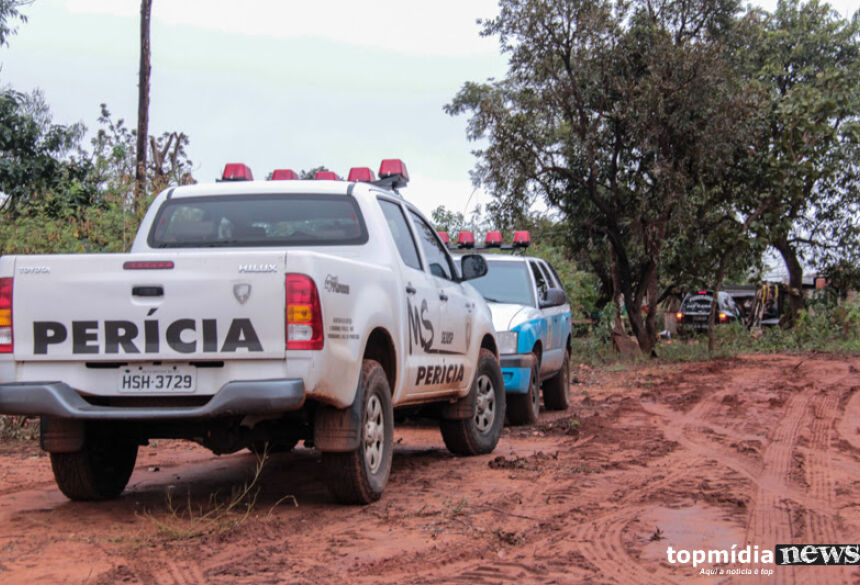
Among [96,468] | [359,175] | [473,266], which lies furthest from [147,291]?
[473,266]

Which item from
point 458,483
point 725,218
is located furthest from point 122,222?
point 725,218

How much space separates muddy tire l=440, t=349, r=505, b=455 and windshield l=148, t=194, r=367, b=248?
79.2 inches

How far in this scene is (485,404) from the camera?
828 centimetres

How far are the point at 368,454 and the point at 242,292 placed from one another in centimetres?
142

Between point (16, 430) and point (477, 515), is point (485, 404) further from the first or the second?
point (16, 430)

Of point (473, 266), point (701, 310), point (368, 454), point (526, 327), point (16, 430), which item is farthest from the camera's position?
point (701, 310)

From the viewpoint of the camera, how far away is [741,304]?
36188 mm

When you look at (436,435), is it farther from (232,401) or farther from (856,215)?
(856,215)

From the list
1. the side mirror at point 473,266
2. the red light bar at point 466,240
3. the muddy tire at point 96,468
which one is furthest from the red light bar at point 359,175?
the red light bar at point 466,240

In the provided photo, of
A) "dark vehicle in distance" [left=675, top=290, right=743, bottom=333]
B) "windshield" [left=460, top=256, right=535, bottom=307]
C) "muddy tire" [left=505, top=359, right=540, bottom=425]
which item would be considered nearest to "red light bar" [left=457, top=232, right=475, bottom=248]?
"windshield" [left=460, top=256, right=535, bottom=307]

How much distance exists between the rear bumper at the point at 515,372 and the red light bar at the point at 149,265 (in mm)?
5139

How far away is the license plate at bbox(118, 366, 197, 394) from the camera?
16.5ft

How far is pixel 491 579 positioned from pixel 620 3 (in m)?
16.4

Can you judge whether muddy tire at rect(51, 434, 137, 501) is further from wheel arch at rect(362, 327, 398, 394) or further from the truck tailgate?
wheel arch at rect(362, 327, 398, 394)
